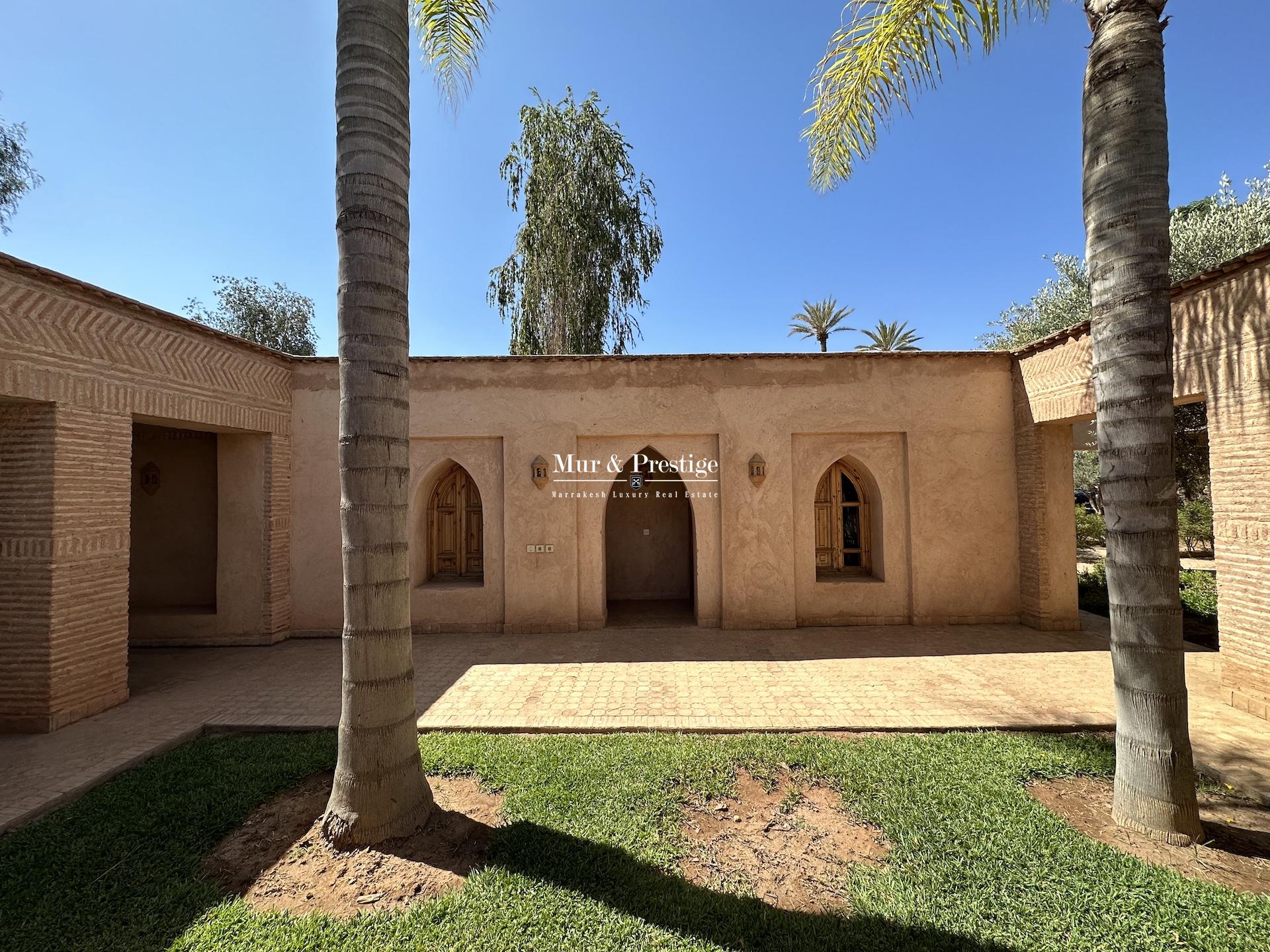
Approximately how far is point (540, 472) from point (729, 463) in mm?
3300

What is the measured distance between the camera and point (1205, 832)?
3605 mm

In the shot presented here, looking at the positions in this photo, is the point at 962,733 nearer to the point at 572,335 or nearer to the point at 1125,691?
the point at 1125,691

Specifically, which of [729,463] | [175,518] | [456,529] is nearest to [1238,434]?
[729,463]

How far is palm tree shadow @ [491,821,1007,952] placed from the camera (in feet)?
9.14

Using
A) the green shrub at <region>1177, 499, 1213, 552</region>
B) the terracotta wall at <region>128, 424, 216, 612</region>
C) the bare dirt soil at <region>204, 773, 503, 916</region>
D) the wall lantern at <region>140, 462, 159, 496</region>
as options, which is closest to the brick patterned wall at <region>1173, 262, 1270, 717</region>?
the bare dirt soil at <region>204, 773, 503, 916</region>

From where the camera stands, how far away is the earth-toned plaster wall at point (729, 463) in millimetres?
9117

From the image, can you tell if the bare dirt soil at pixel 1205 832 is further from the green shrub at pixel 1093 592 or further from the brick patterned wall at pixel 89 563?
the brick patterned wall at pixel 89 563

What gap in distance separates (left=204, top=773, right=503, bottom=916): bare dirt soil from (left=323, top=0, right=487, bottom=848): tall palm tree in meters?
0.14

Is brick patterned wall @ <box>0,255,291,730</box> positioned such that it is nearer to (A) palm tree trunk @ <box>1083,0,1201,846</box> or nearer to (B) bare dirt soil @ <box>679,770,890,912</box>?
(B) bare dirt soil @ <box>679,770,890,912</box>

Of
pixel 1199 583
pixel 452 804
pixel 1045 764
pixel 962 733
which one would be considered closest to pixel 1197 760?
pixel 1045 764

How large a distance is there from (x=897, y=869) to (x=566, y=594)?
21.3ft

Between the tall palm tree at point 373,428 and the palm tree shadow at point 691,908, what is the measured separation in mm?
1017

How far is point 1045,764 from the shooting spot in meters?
4.55

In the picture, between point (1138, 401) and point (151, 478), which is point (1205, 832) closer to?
point (1138, 401)
